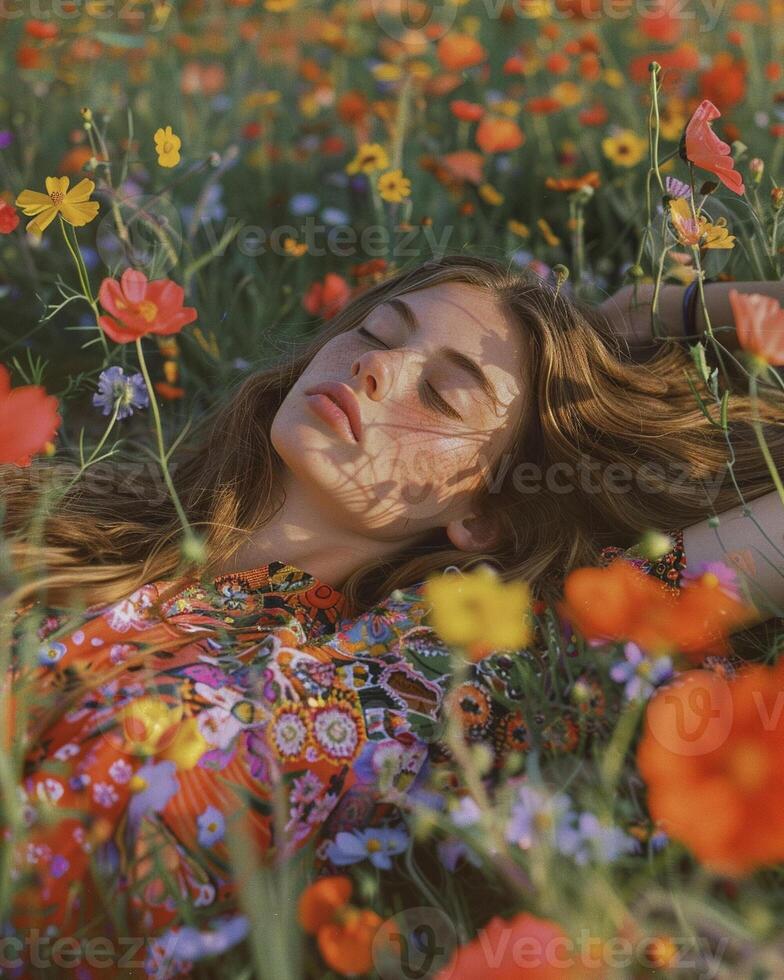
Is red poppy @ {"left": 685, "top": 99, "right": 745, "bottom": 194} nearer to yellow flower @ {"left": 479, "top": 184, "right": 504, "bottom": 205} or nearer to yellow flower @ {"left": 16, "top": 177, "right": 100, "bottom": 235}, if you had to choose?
yellow flower @ {"left": 16, "top": 177, "right": 100, "bottom": 235}

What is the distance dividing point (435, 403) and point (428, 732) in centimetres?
37

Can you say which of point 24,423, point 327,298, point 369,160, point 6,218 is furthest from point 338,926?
point 369,160

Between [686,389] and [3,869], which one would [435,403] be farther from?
[3,869]

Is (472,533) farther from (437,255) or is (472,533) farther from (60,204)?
(60,204)

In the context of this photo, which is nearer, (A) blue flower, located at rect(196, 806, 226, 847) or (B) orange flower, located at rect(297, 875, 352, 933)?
(B) orange flower, located at rect(297, 875, 352, 933)

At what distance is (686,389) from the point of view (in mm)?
1513

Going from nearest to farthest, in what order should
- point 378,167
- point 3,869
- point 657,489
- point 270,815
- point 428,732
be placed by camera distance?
point 3,869, point 270,815, point 428,732, point 657,489, point 378,167

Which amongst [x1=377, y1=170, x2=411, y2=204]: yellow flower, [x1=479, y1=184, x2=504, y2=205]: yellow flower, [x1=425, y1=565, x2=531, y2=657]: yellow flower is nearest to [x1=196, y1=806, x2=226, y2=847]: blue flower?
[x1=425, y1=565, x2=531, y2=657]: yellow flower

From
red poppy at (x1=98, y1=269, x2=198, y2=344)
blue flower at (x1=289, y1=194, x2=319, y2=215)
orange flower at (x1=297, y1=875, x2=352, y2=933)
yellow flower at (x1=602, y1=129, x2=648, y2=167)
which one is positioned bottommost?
orange flower at (x1=297, y1=875, x2=352, y2=933)

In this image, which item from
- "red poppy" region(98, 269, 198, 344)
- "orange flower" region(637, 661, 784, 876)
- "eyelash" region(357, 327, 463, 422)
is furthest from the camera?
"eyelash" region(357, 327, 463, 422)

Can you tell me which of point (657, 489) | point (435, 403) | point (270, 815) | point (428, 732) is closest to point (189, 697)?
point (270, 815)

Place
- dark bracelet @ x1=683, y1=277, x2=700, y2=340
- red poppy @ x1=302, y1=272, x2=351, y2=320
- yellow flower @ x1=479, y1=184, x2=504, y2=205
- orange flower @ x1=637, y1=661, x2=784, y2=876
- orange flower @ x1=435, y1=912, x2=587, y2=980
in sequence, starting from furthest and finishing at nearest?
1. yellow flower @ x1=479, y1=184, x2=504, y2=205
2. red poppy @ x1=302, y1=272, x2=351, y2=320
3. dark bracelet @ x1=683, y1=277, x2=700, y2=340
4. orange flower @ x1=637, y1=661, x2=784, y2=876
5. orange flower @ x1=435, y1=912, x2=587, y2=980

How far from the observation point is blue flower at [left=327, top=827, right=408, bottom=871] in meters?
0.99

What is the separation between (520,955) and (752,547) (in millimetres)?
696
